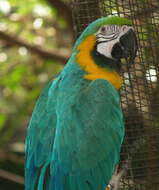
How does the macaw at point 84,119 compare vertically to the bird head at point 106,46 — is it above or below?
below

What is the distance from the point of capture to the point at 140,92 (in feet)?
8.27

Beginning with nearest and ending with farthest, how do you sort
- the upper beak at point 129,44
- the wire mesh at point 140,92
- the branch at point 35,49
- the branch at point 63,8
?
the upper beak at point 129,44, the wire mesh at point 140,92, the branch at point 63,8, the branch at point 35,49

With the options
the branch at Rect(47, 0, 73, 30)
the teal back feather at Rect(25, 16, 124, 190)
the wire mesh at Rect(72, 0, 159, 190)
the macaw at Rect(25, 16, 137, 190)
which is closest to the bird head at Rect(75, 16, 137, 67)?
the macaw at Rect(25, 16, 137, 190)

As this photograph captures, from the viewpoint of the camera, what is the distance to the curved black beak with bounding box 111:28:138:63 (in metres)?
2.22

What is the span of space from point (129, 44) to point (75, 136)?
0.47 metres

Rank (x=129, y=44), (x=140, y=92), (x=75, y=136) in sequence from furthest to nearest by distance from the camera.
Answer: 1. (x=140, y=92)
2. (x=129, y=44)
3. (x=75, y=136)

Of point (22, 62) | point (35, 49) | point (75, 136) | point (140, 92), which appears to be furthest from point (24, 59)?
point (75, 136)

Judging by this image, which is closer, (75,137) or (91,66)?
(75,137)

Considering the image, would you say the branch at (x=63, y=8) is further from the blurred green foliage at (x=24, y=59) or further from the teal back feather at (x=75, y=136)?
the teal back feather at (x=75, y=136)

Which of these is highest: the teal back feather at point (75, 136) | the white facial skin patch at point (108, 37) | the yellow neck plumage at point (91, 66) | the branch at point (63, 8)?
the branch at point (63, 8)

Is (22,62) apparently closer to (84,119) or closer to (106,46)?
(106,46)

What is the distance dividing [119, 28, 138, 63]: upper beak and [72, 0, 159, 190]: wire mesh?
0.25 m

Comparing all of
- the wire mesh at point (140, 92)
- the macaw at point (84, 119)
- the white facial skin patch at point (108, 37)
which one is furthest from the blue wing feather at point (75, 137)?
the wire mesh at point (140, 92)

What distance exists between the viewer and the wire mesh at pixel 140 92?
2498 mm
